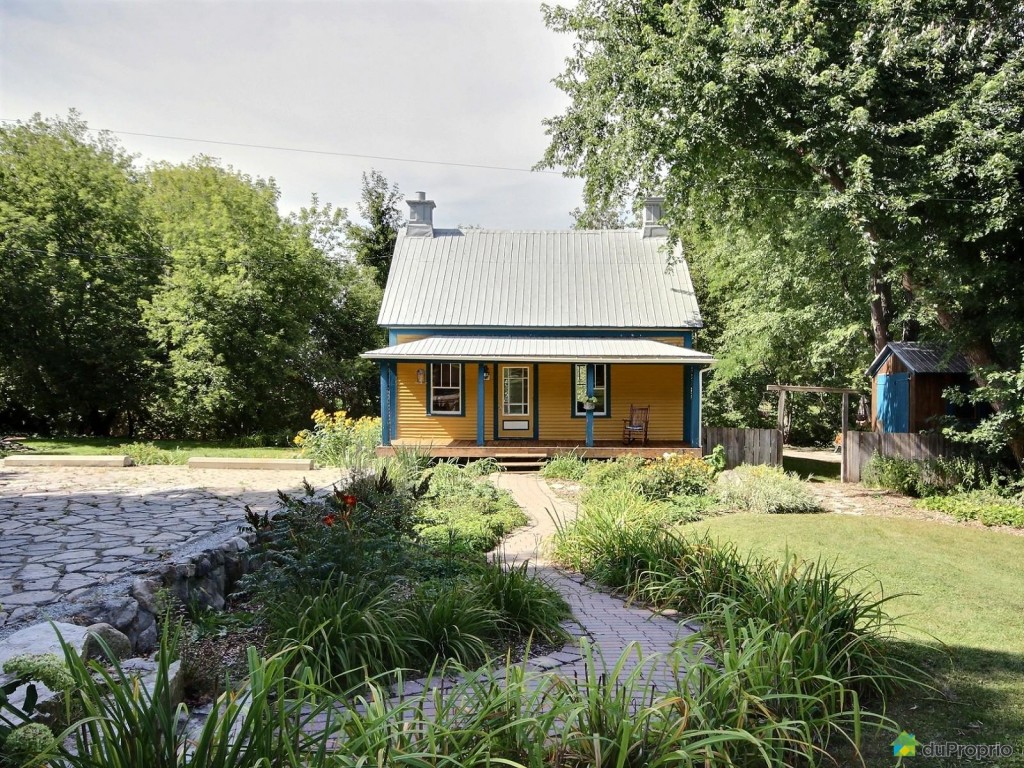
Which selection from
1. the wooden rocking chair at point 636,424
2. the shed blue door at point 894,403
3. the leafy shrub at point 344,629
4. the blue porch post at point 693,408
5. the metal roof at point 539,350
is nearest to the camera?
the leafy shrub at point 344,629

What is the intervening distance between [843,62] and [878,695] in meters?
11.1

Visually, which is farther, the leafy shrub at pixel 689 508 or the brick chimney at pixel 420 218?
the brick chimney at pixel 420 218

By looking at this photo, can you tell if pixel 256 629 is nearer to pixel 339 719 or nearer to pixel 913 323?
pixel 339 719

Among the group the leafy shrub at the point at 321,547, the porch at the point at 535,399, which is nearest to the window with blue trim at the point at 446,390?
the porch at the point at 535,399

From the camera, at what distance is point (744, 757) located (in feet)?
8.29

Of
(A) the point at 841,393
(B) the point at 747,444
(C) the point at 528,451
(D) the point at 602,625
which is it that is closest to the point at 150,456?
(C) the point at 528,451

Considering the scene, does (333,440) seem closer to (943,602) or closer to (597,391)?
(597,391)

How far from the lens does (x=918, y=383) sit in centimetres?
1273

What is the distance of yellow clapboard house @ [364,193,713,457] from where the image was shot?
15.7 m

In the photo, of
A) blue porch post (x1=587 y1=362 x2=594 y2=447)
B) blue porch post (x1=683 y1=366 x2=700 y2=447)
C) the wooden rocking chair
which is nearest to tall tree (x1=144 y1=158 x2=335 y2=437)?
blue porch post (x1=587 y1=362 x2=594 y2=447)

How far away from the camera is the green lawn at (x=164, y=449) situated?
13.7m

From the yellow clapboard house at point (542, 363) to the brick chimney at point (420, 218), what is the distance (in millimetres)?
1806

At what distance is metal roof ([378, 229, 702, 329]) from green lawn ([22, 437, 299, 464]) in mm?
4601

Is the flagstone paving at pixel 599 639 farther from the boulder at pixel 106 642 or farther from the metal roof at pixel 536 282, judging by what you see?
the metal roof at pixel 536 282
